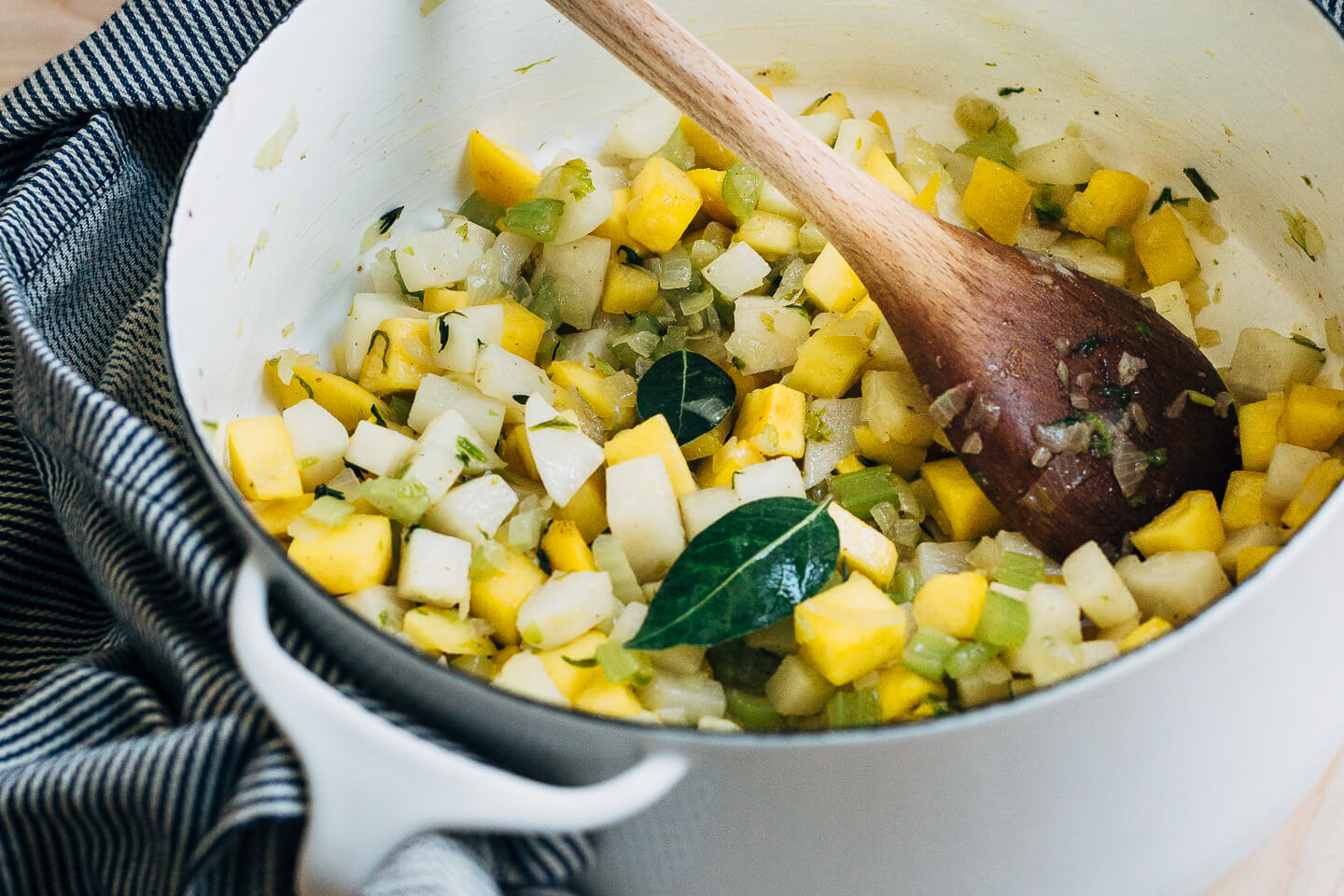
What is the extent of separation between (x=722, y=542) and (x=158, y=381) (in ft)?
1.98

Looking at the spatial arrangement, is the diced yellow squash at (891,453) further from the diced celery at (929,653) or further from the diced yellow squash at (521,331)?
the diced yellow squash at (521,331)

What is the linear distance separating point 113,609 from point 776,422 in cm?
71

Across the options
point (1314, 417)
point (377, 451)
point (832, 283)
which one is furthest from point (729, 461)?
point (1314, 417)

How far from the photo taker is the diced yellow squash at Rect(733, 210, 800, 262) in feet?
4.77

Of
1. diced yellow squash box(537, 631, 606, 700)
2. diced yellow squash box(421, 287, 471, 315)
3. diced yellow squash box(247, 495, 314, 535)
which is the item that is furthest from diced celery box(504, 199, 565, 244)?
diced yellow squash box(537, 631, 606, 700)

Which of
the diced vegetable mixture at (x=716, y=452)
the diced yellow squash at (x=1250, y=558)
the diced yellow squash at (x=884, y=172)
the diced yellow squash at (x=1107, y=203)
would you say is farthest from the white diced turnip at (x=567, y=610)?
the diced yellow squash at (x=1107, y=203)

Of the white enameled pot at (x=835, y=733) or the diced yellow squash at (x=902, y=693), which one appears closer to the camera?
the white enameled pot at (x=835, y=733)

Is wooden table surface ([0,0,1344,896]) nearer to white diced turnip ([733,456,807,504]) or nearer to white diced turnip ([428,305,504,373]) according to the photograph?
white diced turnip ([733,456,807,504])

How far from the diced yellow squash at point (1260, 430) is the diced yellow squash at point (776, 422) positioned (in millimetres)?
482

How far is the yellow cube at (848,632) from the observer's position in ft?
3.36

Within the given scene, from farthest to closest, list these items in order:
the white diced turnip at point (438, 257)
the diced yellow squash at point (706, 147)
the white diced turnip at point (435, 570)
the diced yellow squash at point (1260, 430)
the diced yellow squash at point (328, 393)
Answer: the diced yellow squash at point (706, 147)
the white diced turnip at point (438, 257)
the diced yellow squash at point (328, 393)
the diced yellow squash at point (1260, 430)
the white diced turnip at point (435, 570)

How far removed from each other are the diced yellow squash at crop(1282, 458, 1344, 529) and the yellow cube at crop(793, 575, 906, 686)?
39 centimetres

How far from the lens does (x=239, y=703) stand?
0.89 meters

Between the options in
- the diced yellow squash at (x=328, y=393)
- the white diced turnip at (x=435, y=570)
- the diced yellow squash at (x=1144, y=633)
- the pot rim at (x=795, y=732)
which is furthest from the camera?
the diced yellow squash at (x=328, y=393)
